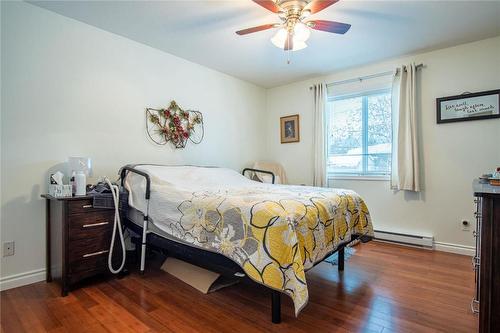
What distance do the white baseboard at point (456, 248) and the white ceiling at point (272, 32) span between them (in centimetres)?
235

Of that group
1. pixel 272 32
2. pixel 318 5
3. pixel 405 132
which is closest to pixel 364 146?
pixel 405 132

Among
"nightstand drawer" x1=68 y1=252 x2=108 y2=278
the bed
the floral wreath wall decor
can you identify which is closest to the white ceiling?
the floral wreath wall decor

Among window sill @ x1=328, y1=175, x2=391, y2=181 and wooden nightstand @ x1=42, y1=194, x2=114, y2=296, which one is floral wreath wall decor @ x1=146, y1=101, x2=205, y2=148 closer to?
wooden nightstand @ x1=42, y1=194, x2=114, y2=296

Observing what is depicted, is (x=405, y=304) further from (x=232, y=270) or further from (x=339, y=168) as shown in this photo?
(x=339, y=168)

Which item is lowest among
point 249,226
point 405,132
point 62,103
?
point 249,226

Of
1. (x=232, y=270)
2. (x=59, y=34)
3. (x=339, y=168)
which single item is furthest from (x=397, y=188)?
(x=59, y=34)

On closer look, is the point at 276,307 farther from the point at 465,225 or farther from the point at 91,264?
the point at 465,225

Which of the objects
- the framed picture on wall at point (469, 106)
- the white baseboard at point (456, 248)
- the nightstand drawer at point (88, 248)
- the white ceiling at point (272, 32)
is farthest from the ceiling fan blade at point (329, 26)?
the white baseboard at point (456, 248)

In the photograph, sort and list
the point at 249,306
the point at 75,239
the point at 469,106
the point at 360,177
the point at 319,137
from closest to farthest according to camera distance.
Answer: the point at 249,306
the point at 75,239
the point at 469,106
the point at 360,177
the point at 319,137

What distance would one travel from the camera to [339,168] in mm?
4023

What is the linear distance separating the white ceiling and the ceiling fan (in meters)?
0.30

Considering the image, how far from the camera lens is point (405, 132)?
332cm

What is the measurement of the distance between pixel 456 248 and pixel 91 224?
3871mm

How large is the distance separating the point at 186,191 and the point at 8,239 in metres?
1.50
